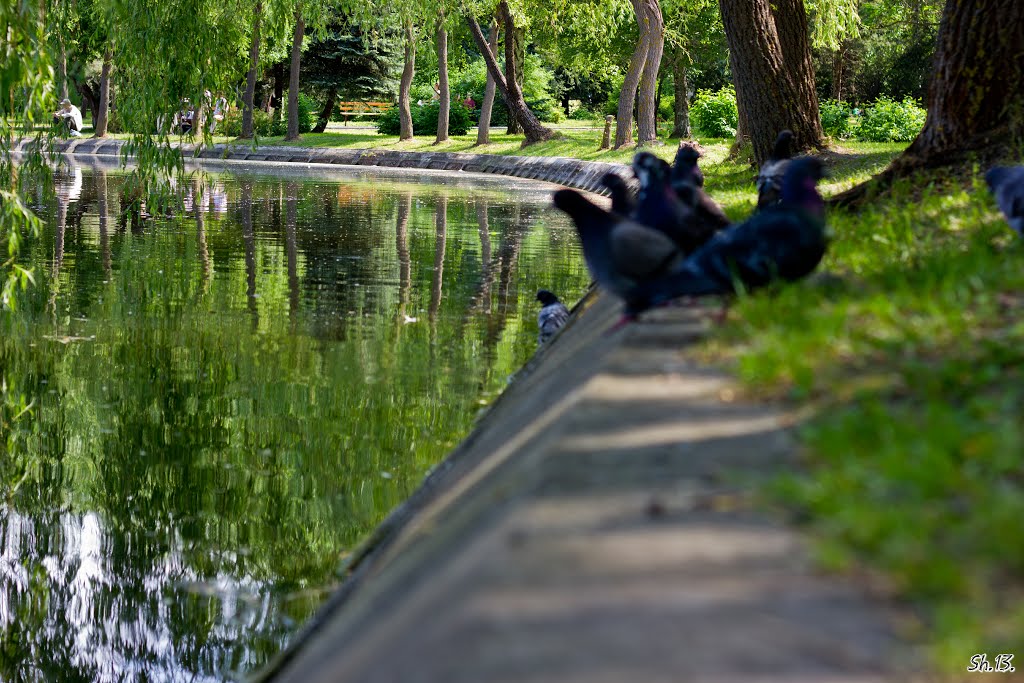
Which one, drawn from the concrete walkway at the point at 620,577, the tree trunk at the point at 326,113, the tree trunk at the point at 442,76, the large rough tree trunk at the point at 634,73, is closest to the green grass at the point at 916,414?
the concrete walkway at the point at 620,577

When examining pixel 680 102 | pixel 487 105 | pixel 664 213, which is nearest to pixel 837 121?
pixel 680 102

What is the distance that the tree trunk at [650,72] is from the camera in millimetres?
36344

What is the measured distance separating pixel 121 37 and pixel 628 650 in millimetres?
12067

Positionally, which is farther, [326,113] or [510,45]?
[326,113]

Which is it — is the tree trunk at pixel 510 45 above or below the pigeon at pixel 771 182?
above

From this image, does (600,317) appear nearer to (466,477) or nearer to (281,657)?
(466,477)

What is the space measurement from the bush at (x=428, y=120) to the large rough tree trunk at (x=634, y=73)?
62.1ft

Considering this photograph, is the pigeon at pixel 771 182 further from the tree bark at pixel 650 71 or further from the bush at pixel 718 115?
the bush at pixel 718 115

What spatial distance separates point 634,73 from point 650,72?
66cm

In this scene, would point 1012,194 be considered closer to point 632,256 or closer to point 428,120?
point 632,256

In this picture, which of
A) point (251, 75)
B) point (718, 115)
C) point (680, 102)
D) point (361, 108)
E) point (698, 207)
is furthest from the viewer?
point (361, 108)

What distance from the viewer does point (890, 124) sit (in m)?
36.2

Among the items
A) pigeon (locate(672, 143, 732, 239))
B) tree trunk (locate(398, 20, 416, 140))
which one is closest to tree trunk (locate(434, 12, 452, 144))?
tree trunk (locate(398, 20, 416, 140))

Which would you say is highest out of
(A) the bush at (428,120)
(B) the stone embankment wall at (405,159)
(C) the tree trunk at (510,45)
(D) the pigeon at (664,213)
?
(C) the tree trunk at (510,45)
